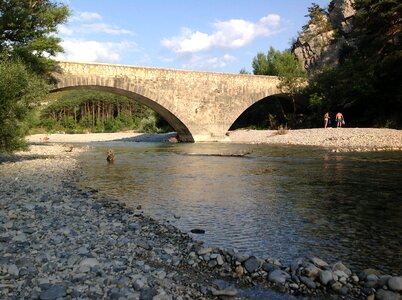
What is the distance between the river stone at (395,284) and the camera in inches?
141

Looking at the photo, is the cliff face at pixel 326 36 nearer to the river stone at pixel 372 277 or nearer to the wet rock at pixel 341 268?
the wet rock at pixel 341 268

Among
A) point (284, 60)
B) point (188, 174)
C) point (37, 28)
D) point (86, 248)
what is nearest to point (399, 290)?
point (86, 248)

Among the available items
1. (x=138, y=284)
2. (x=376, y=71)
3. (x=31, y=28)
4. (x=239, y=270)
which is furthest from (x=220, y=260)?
(x=376, y=71)

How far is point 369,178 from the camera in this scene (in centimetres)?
1049

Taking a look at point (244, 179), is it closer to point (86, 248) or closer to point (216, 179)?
point (216, 179)

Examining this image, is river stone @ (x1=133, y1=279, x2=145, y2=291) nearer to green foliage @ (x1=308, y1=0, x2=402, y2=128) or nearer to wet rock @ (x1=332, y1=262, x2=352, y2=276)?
wet rock @ (x1=332, y1=262, x2=352, y2=276)

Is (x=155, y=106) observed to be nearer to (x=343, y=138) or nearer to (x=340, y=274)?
(x=343, y=138)

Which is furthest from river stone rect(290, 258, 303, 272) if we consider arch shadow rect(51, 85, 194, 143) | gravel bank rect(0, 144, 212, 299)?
arch shadow rect(51, 85, 194, 143)

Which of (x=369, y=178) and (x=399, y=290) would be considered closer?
(x=399, y=290)

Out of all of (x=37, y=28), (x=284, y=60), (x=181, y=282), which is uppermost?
(x=284, y=60)

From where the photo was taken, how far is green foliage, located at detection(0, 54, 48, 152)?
1245 centimetres

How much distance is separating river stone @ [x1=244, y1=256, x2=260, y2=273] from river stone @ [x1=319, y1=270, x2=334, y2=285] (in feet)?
2.12

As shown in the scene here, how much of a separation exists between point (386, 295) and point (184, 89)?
1147 inches

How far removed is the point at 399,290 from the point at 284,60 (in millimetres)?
43921
